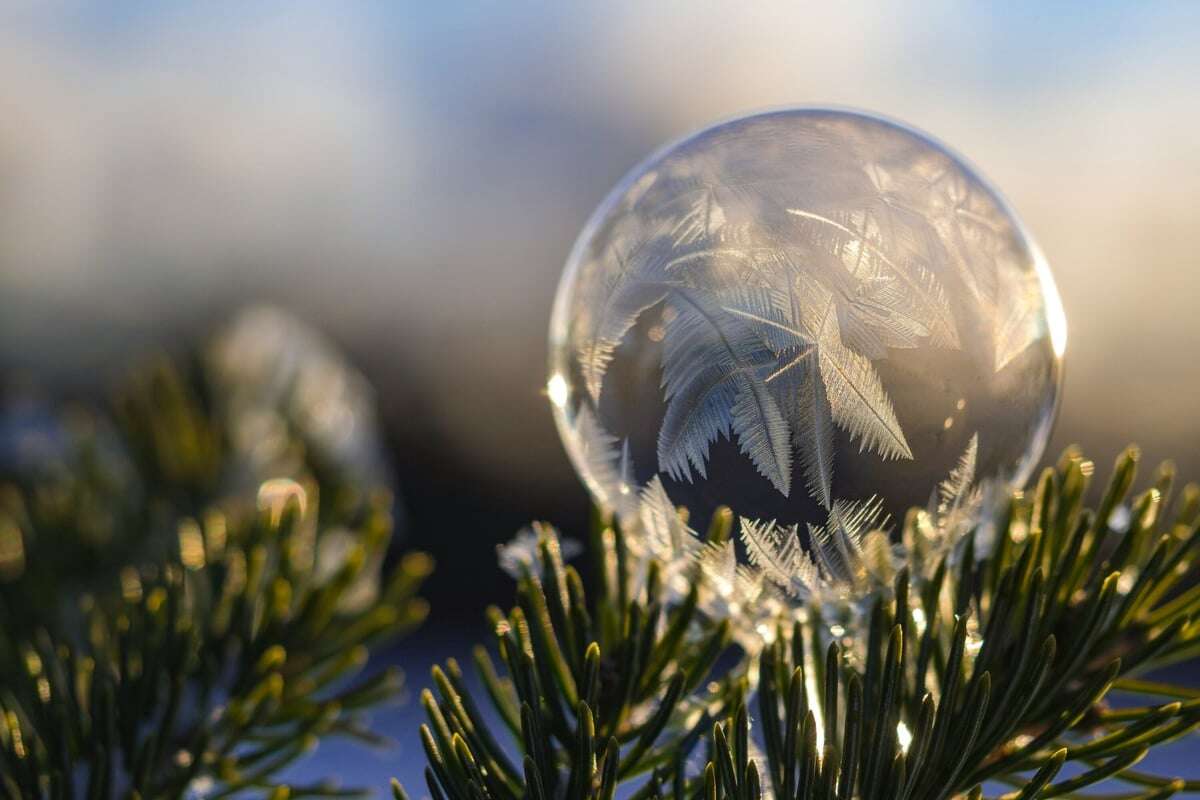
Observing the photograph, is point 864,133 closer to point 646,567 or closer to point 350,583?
point 646,567

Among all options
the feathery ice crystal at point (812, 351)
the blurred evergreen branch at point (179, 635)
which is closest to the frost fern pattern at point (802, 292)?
the feathery ice crystal at point (812, 351)

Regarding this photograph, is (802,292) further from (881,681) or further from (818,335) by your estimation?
(881,681)

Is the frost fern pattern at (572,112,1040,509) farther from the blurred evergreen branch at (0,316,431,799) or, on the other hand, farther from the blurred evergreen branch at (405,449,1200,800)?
the blurred evergreen branch at (0,316,431,799)

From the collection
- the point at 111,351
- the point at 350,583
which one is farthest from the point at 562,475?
the point at 350,583

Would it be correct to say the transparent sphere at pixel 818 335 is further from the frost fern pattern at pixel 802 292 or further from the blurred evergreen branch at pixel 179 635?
the blurred evergreen branch at pixel 179 635

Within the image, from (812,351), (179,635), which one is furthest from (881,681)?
(179,635)
